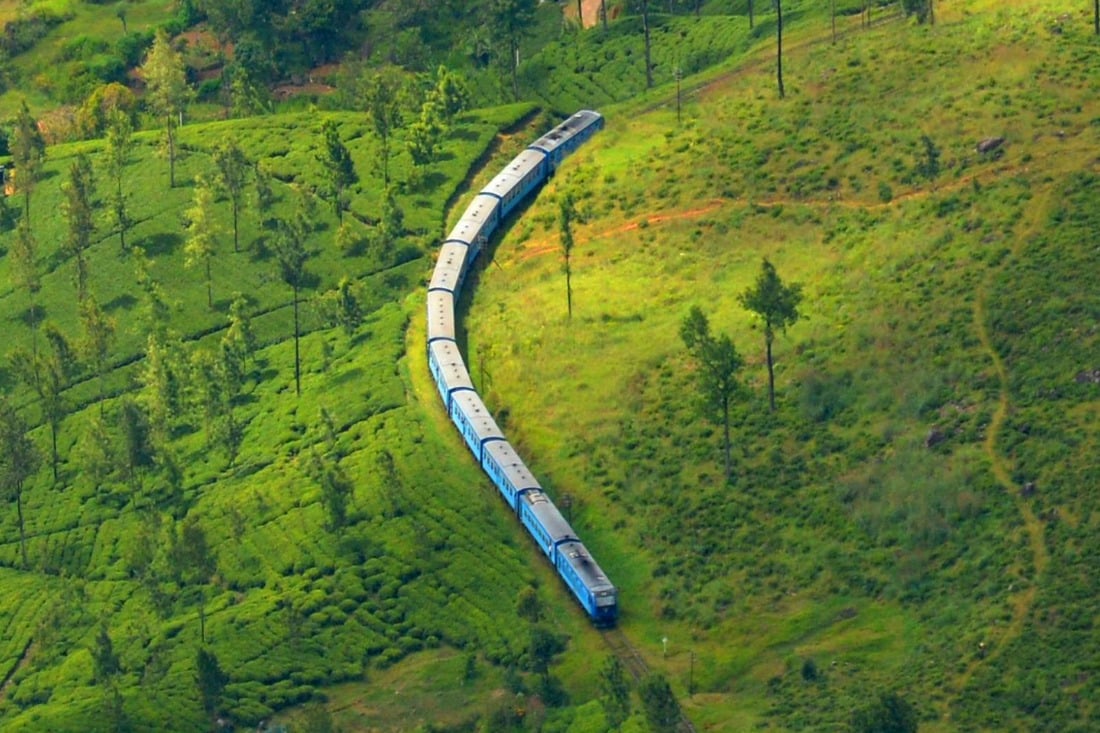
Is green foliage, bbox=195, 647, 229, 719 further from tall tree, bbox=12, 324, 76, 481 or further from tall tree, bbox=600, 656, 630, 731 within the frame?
tall tree, bbox=12, 324, 76, 481

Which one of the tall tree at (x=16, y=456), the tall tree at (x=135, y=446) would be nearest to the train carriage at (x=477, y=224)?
the tall tree at (x=135, y=446)

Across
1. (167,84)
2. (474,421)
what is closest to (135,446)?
(474,421)

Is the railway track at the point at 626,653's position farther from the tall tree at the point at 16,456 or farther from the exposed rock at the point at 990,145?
the exposed rock at the point at 990,145

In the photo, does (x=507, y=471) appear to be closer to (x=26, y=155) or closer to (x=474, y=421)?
(x=474, y=421)

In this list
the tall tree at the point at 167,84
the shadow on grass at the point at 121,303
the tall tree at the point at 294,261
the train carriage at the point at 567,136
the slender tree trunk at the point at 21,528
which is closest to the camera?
the slender tree trunk at the point at 21,528

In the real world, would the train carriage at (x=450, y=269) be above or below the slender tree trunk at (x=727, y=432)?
above

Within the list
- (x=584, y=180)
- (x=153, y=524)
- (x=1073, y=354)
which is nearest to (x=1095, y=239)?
(x=1073, y=354)
